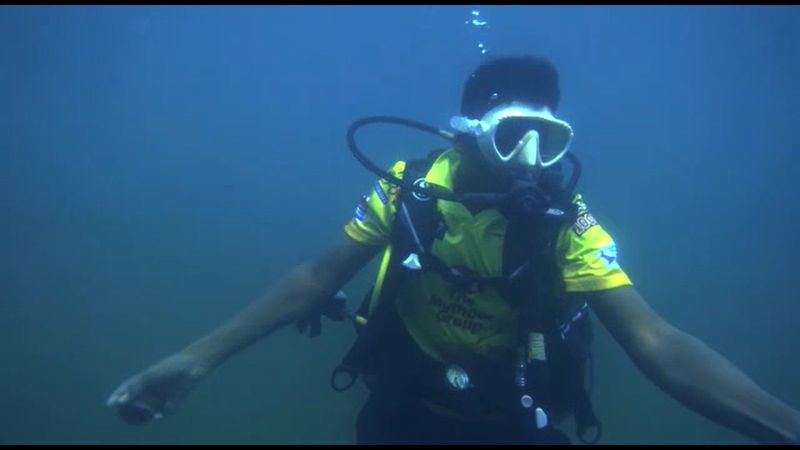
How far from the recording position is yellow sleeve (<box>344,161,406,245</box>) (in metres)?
2.53

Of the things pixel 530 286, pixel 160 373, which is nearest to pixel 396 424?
pixel 530 286

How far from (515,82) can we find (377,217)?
82 centimetres

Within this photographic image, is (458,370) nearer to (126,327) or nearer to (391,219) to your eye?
(391,219)

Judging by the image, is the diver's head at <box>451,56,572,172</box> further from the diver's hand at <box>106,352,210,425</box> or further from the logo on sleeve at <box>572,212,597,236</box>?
the diver's hand at <box>106,352,210,425</box>

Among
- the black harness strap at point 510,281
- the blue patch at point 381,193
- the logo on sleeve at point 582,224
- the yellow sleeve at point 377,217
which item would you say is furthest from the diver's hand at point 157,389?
the logo on sleeve at point 582,224

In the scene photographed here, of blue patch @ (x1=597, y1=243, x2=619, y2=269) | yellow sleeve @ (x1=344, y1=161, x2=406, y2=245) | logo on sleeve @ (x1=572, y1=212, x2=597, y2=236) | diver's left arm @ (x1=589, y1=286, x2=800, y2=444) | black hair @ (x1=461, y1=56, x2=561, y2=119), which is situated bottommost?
diver's left arm @ (x1=589, y1=286, x2=800, y2=444)

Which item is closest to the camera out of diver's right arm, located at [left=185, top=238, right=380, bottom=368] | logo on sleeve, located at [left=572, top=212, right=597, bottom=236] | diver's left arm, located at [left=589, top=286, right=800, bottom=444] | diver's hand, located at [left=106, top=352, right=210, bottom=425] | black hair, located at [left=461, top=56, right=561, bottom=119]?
diver's left arm, located at [left=589, top=286, right=800, bottom=444]

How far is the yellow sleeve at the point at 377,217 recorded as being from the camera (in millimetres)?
2527

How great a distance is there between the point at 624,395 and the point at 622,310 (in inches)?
279

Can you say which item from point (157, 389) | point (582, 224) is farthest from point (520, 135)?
point (157, 389)

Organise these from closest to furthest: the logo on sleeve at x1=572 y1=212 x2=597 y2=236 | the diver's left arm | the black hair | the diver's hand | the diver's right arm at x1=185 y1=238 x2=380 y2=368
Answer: the diver's left arm, the diver's hand, the diver's right arm at x1=185 y1=238 x2=380 y2=368, the logo on sleeve at x1=572 y1=212 x2=597 y2=236, the black hair

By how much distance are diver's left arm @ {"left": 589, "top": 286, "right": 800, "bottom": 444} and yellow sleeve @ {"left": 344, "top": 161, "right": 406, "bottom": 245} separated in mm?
874

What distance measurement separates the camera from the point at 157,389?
1954 millimetres

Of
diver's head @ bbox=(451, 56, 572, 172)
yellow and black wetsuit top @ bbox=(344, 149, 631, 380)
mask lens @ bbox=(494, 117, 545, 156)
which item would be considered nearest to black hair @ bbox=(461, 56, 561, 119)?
diver's head @ bbox=(451, 56, 572, 172)
